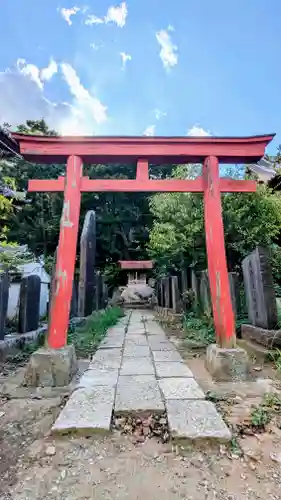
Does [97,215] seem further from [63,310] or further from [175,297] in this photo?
[63,310]

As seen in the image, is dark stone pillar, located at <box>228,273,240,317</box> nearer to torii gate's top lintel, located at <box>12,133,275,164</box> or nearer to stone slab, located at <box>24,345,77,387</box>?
torii gate's top lintel, located at <box>12,133,275,164</box>

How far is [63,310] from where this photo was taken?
3189mm

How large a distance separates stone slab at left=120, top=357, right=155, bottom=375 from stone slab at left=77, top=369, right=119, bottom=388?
0.16m

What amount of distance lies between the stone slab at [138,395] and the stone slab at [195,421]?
0.46 feet

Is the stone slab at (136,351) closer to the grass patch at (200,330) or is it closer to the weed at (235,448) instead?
the grass patch at (200,330)

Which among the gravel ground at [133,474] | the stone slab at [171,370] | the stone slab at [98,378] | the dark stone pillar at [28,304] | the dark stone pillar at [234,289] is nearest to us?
the gravel ground at [133,474]

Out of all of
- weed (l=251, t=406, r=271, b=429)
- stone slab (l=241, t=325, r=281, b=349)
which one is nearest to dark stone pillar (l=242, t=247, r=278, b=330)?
stone slab (l=241, t=325, r=281, b=349)

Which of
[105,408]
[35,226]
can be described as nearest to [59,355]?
[105,408]

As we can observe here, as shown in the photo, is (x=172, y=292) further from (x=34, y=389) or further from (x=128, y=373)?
(x=34, y=389)

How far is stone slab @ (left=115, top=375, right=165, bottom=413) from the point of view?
2.17 m

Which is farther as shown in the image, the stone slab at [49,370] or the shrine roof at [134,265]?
the shrine roof at [134,265]

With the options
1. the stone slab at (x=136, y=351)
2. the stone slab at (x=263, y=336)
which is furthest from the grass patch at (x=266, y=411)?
the stone slab at (x=136, y=351)

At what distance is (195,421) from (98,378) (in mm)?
1318

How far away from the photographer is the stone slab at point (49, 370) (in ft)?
9.25
